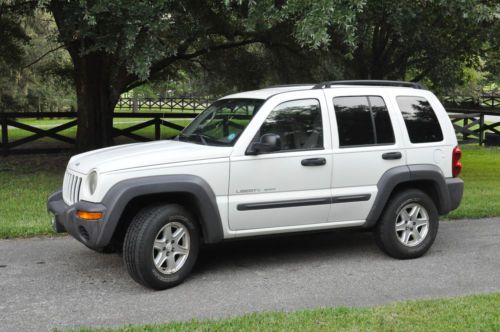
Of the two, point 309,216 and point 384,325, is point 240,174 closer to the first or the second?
point 309,216

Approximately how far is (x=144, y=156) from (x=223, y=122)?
1146mm

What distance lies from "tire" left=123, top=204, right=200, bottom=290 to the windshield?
2.97 feet

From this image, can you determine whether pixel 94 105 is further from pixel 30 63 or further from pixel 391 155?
pixel 391 155

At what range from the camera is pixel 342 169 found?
6.43 m

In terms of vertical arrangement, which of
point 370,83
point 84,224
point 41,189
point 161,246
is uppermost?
point 370,83

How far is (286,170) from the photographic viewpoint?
615 centimetres

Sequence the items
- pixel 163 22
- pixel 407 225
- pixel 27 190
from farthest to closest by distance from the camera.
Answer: pixel 27 190, pixel 163 22, pixel 407 225

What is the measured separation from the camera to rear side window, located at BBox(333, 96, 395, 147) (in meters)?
6.56

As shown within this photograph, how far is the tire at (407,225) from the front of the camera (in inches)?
264

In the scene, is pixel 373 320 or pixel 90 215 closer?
pixel 373 320

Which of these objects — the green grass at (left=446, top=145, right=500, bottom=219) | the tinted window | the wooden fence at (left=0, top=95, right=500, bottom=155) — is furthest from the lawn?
the tinted window

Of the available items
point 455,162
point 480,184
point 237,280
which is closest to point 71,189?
point 237,280

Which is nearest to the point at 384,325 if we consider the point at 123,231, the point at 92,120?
the point at 123,231

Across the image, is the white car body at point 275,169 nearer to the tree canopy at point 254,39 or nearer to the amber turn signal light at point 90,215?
the amber turn signal light at point 90,215
